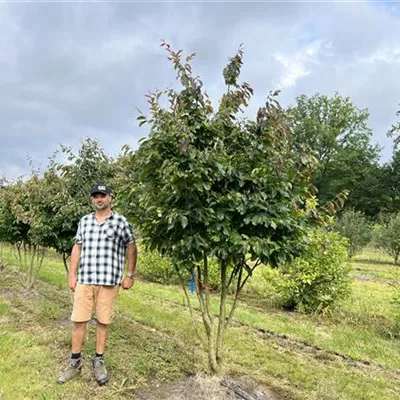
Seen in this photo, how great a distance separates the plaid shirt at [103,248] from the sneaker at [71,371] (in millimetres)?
851

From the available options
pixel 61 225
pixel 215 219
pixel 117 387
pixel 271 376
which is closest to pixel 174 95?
pixel 215 219

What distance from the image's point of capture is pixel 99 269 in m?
4.22

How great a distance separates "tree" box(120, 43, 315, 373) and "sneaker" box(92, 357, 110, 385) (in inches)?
42.2

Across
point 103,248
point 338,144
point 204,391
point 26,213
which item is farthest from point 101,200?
point 338,144

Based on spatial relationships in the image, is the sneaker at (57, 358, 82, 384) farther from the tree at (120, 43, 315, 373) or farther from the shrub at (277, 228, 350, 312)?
the shrub at (277, 228, 350, 312)

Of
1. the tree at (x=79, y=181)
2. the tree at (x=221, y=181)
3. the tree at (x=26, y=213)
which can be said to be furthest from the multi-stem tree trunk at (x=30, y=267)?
the tree at (x=221, y=181)

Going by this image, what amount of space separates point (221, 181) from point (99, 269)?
153cm

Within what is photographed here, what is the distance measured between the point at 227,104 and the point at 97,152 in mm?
3575

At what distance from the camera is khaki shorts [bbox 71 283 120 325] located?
4246 millimetres

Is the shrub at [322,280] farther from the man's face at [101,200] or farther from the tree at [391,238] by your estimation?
the tree at [391,238]

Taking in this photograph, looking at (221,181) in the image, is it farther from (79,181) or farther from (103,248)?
(79,181)

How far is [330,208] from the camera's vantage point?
3998 mm

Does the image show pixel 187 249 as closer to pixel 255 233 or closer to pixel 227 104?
pixel 255 233

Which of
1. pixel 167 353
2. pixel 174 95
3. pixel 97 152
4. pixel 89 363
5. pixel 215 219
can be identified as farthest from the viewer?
pixel 97 152
